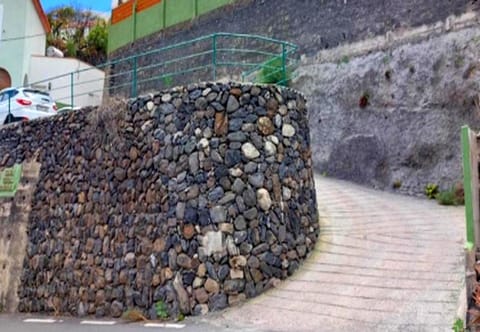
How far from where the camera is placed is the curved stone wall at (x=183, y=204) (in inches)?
318

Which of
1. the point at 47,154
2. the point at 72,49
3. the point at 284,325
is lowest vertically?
the point at 284,325

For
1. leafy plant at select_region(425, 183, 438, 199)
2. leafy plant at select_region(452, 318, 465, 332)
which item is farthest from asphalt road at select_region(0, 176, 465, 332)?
leafy plant at select_region(425, 183, 438, 199)

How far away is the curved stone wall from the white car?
714cm

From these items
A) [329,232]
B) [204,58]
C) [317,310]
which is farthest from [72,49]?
[317,310]

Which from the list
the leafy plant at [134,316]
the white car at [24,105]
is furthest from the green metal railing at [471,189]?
the white car at [24,105]

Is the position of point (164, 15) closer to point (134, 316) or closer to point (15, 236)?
point (15, 236)

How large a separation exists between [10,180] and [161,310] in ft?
20.0

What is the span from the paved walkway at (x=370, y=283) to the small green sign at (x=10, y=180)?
21.9ft

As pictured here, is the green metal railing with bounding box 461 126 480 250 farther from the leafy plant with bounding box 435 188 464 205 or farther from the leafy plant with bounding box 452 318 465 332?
the leafy plant with bounding box 435 188 464 205

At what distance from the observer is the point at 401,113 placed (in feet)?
48.5

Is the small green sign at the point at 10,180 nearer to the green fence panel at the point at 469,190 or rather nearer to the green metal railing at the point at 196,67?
the green metal railing at the point at 196,67

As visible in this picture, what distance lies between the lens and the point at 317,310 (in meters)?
6.95

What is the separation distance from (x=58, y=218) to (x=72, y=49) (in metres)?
28.8

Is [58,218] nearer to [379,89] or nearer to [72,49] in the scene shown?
[379,89]
